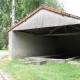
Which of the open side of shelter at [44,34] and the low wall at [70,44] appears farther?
the low wall at [70,44]

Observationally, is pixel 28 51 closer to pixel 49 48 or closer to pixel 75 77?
pixel 49 48

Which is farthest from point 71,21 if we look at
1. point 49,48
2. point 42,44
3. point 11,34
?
point 49,48

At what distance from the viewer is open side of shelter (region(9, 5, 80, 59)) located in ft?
34.9

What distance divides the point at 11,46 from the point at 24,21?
7.51 feet

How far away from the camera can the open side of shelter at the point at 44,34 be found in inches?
418

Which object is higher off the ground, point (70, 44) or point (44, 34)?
point (44, 34)

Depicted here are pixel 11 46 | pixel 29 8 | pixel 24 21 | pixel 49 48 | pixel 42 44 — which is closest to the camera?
pixel 24 21

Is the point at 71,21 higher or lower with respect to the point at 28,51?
higher

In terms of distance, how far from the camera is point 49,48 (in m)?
17.3

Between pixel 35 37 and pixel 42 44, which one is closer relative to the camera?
pixel 35 37

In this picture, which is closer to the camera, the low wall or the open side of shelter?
the open side of shelter

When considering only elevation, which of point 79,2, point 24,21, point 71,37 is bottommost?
point 71,37

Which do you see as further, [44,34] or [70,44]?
[70,44]

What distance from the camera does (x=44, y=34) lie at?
1575 cm
